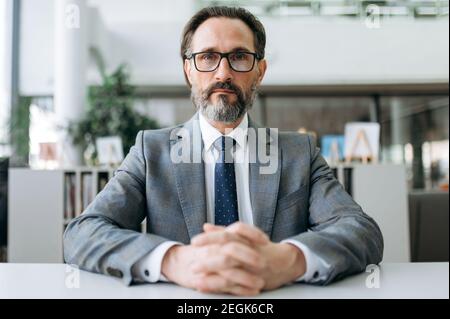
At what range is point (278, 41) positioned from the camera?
17.5 ft

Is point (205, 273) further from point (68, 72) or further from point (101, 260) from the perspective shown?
point (68, 72)

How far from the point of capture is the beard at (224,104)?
3.72ft

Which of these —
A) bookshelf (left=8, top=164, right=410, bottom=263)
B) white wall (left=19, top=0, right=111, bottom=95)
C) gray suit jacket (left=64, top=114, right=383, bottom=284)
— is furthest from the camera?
white wall (left=19, top=0, right=111, bottom=95)

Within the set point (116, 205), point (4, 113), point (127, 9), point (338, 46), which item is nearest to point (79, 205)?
point (4, 113)

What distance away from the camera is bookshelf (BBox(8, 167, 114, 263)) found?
2.72 metres

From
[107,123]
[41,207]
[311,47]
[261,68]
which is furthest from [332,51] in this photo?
[261,68]

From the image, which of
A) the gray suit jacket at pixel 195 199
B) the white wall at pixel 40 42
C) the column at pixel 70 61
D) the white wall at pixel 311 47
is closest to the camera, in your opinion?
the gray suit jacket at pixel 195 199

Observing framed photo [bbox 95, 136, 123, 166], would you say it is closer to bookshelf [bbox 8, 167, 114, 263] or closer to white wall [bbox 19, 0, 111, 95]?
bookshelf [bbox 8, 167, 114, 263]

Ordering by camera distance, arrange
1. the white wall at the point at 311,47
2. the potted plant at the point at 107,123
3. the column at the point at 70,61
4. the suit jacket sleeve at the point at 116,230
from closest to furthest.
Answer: the suit jacket sleeve at the point at 116,230 < the potted plant at the point at 107,123 < the column at the point at 70,61 < the white wall at the point at 311,47

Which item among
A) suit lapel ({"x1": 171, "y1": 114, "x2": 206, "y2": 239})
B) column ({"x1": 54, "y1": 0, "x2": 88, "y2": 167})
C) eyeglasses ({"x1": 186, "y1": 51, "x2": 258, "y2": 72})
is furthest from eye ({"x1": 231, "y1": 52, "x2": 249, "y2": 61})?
column ({"x1": 54, "y1": 0, "x2": 88, "y2": 167})

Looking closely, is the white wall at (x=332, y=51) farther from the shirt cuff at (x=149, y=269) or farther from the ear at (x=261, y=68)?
the shirt cuff at (x=149, y=269)

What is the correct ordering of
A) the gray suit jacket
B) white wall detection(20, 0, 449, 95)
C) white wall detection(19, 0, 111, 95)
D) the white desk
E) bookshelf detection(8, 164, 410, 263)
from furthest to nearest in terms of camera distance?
white wall detection(20, 0, 449, 95) → white wall detection(19, 0, 111, 95) → bookshelf detection(8, 164, 410, 263) → the gray suit jacket → the white desk

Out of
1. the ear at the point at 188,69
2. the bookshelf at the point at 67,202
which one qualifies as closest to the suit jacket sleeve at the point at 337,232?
the ear at the point at 188,69

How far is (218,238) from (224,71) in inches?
22.8
